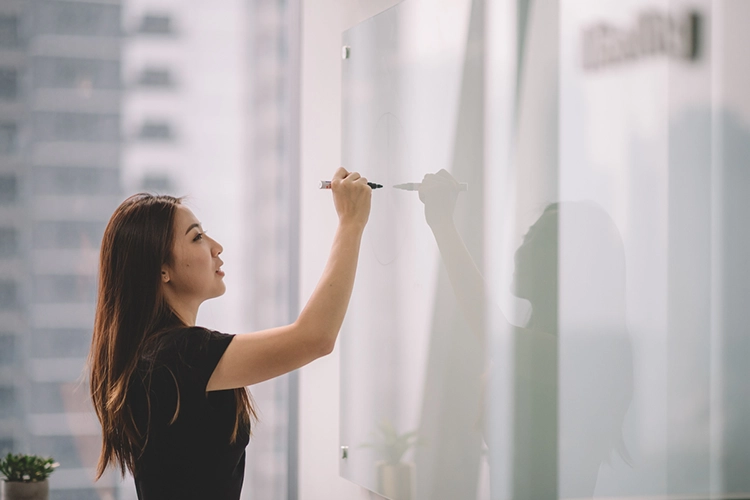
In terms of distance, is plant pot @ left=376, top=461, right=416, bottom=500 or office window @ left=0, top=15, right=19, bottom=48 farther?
office window @ left=0, top=15, right=19, bottom=48

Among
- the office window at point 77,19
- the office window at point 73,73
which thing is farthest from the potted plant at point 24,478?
the office window at point 77,19

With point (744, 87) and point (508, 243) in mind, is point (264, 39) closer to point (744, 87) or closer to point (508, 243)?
point (508, 243)

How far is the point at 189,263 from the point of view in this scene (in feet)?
3.27

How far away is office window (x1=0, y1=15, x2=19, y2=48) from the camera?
164cm

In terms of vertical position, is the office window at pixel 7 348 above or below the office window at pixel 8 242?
below

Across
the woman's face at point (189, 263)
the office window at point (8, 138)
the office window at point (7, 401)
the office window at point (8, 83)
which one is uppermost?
the office window at point (8, 83)

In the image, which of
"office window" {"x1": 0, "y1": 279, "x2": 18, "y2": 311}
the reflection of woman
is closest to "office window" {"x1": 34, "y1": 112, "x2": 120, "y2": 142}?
"office window" {"x1": 0, "y1": 279, "x2": 18, "y2": 311}

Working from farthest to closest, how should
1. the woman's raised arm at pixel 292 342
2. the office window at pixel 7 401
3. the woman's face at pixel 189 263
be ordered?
the office window at pixel 7 401, the woman's face at pixel 189 263, the woman's raised arm at pixel 292 342

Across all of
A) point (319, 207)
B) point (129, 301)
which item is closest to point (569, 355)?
point (129, 301)

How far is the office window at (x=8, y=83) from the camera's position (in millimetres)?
1641

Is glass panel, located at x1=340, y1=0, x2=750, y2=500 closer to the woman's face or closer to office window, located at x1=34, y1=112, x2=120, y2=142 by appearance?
the woman's face

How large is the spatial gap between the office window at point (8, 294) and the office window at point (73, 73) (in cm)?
44

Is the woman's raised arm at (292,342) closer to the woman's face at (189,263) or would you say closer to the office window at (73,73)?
the woman's face at (189,263)

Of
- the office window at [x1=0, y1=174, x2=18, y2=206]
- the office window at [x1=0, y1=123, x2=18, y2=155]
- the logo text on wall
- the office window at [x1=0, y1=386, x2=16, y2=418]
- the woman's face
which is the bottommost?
the office window at [x1=0, y1=386, x2=16, y2=418]
